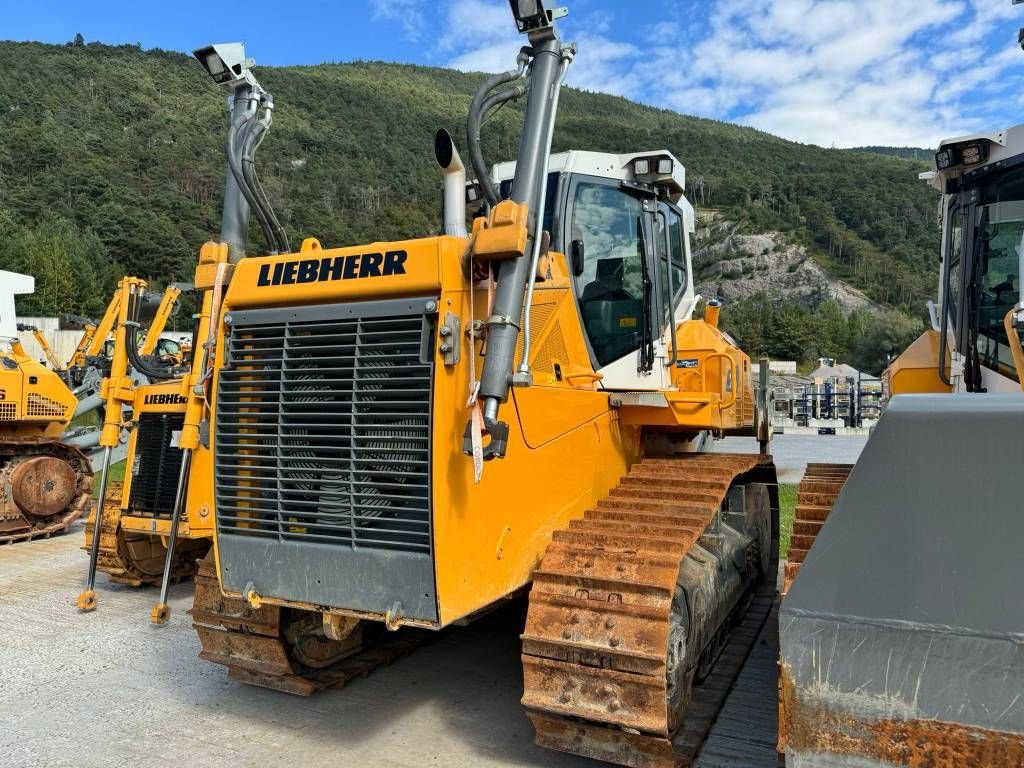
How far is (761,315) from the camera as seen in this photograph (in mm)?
96375

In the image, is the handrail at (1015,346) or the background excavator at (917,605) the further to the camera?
the handrail at (1015,346)

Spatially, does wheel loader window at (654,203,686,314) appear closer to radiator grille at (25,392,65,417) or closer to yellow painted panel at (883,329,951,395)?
yellow painted panel at (883,329,951,395)

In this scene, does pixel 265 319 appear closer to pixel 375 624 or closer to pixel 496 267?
pixel 496 267

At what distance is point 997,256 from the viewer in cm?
414

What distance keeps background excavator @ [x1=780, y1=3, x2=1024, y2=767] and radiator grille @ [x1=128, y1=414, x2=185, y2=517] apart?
5398 mm

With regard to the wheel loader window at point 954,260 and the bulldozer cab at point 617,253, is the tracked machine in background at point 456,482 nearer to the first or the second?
the bulldozer cab at point 617,253

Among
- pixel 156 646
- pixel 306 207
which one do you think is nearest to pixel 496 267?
pixel 156 646

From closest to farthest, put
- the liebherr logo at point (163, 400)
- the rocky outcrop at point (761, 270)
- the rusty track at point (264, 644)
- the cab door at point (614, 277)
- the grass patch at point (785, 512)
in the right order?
the rusty track at point (264, 644), the cab door at point (614, 277), the liebherr logo at point (163, 400), the grass patch at point (785, 512), the rocky outcrop at point (761, 270)

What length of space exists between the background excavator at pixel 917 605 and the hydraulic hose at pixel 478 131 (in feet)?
5.96

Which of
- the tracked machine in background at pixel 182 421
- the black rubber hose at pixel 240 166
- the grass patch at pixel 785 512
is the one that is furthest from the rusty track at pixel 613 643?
the grass patch at pixel 785 512

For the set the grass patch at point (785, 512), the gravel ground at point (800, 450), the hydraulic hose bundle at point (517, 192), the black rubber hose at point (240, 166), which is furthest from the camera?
the gravel ground at point (800, 450)

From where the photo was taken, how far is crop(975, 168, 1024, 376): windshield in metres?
4.02

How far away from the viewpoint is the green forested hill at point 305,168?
67.8m

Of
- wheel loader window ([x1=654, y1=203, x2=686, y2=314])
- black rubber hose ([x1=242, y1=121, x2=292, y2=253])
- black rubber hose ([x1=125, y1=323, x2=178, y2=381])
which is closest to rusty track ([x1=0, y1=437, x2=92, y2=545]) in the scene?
black rubber hose ([x1=125, y1=323, x2=178, y2=381])
